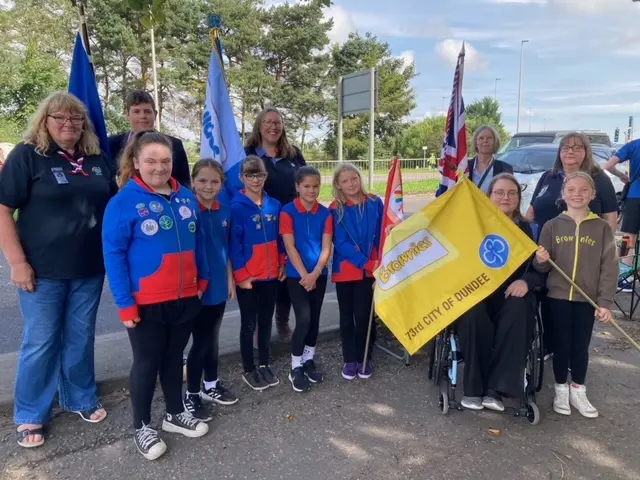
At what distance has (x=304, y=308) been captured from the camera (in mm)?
3768

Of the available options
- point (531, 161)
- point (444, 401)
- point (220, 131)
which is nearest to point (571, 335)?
point (444, 401)

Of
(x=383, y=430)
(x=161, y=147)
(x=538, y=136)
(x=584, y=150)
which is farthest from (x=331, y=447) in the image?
(x=538, y=136)

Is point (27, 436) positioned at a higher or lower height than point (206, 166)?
lower

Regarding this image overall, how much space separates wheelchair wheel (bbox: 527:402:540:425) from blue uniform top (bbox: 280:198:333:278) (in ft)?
5.73

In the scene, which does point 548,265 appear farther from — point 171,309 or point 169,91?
point 169,91

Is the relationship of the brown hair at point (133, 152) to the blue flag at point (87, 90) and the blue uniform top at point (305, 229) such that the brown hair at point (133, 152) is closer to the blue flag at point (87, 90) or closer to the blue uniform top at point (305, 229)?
the blue flag at point (87, 90)

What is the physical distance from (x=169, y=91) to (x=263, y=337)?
106 ft

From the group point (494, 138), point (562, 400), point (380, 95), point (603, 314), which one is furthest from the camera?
point (380, 95)

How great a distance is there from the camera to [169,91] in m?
33.0

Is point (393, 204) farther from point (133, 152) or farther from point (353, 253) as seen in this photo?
point (133, 152)

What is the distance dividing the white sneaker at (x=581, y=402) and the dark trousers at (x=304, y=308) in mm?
1889

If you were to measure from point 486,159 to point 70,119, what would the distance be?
359cm

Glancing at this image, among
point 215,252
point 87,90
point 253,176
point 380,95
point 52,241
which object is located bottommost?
point 215,252

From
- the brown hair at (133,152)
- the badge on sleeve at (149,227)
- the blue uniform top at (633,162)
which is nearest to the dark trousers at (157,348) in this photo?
the badge on sleeve at (149,227)
